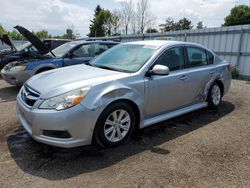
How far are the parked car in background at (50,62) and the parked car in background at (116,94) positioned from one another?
2844 mm

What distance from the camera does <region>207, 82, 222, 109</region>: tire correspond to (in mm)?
5230

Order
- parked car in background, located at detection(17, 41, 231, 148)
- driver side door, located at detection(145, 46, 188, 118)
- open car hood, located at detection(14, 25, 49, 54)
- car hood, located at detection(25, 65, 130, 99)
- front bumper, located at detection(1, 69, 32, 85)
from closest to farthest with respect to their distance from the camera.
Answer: parked car in background, located at detection(17, 41, 231, 148) → car hood, located at detection(25, 65, 130, 99) → driver side door, located at detection(145, 46, 188, 118) → front bumper, located at detection(1, 69, 32, 85) → open car hood, located at detection(14, 25, 49, 54)

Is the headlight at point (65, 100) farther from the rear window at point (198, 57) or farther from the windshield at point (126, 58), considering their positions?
the rear window at point (198, 57)

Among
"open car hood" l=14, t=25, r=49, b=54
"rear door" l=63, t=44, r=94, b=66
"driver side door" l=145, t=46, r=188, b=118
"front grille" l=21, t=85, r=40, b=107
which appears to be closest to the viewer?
"front grille" l=21, t=85, r=40, b=107

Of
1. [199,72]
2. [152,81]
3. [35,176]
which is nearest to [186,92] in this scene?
[199,72]

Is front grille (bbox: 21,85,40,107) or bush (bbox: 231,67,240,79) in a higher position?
front grille (bbox: 21,85,40,107)

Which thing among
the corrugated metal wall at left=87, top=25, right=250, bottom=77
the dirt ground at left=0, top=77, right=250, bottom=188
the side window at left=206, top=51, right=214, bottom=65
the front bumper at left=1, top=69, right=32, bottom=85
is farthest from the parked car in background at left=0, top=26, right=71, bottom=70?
the corrugated metal wall at left=87, top=25, right=250, bottom=77

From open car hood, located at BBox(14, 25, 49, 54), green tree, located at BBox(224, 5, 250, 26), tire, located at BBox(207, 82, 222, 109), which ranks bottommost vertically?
tire, located at BBox(207, 82, 222, 109)

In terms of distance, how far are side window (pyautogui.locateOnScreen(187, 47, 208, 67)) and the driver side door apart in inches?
8.9

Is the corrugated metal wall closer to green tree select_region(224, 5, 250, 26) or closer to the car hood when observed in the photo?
the car hood

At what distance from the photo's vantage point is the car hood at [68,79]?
327cm

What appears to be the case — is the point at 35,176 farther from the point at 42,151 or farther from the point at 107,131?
the point at 107,131

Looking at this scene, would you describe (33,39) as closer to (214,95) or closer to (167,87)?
(167,87)

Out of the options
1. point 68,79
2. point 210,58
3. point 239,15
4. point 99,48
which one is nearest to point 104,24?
point 239,15
